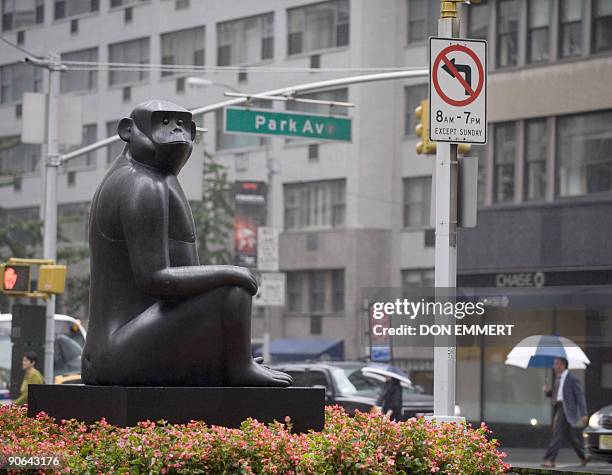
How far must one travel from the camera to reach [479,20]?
123 feet

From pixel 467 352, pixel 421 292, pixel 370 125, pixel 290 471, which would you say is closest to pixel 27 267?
pixel 467 352

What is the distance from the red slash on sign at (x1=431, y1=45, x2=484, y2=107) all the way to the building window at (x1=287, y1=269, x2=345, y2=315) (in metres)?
39.1

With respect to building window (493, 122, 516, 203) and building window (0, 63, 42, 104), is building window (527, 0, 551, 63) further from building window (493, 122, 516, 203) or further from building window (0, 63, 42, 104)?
building window (0, 63, 42, 104)

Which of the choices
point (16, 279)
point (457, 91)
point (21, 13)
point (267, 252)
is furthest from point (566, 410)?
point (21, 13)

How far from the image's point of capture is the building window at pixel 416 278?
49484 millimetres

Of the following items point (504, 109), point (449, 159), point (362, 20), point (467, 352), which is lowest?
point (467, 352)

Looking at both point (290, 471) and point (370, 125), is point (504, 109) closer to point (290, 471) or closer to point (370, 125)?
point (370, 125)

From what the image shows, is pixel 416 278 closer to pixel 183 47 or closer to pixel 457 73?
pixel 183 47

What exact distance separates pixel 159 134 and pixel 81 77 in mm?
53534

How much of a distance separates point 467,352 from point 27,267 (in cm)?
1209

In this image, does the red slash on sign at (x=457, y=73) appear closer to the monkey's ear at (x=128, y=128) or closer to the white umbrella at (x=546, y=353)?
the monkey's ear at (x=128, y=128)

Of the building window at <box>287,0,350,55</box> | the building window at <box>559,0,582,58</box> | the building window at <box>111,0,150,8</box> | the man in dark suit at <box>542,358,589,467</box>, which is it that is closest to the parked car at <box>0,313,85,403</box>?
the man in dark suit at <box>542,358,589,467</box>

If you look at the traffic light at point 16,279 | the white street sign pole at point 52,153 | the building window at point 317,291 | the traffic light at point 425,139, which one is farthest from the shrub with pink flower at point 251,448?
the building window at point 317,291

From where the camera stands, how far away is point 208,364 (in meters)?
9.38
